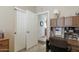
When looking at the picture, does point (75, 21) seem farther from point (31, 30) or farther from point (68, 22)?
point (31, 30)

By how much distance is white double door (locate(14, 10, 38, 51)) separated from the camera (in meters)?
2.01

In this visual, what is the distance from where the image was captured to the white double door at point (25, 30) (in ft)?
6.60

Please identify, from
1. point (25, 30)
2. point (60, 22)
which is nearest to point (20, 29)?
point (25, 30)

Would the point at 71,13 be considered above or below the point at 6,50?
above

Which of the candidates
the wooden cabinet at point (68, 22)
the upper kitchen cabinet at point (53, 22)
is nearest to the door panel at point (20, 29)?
the upper kitchen cabinet at point (53, 22)

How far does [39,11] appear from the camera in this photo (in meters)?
2.03

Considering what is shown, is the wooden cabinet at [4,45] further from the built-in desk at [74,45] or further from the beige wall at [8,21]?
the built-in desk at [74,45]

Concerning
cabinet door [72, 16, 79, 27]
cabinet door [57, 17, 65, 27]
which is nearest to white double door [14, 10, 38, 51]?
cabinet door [57, 17, 65, 27]

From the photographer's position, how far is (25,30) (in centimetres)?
205
